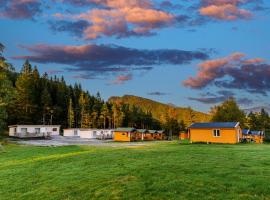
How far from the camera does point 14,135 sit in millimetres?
82000

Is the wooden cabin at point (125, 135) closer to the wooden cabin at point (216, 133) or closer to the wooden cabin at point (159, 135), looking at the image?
the wooden cabin at point (159, 135)

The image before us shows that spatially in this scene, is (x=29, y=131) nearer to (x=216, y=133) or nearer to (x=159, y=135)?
(x=216, y=133)

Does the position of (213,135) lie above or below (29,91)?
below

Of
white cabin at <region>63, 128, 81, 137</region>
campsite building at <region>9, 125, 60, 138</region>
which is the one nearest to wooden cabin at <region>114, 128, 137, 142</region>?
white cabin at <region>63, 128, 81, 137</region>

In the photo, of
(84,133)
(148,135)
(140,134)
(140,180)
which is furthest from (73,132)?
(140,180)

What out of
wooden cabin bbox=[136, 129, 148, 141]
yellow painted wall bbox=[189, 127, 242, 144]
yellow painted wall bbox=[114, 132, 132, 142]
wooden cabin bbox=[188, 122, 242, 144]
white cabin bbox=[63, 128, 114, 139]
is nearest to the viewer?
yellow painted wall bbox=[189, 127, 242, 144]

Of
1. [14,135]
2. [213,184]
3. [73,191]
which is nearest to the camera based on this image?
[213,184]

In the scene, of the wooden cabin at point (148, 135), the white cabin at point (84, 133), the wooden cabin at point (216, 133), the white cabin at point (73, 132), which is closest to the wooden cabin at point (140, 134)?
the wooden cabin at point (148, 135)

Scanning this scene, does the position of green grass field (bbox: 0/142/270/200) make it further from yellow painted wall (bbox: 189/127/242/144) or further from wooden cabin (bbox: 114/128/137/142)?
wooden cabin (bbox: 114/128/137/142)

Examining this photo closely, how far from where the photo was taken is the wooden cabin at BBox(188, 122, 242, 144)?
60094mm

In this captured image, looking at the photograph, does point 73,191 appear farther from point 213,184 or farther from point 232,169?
point 232,169

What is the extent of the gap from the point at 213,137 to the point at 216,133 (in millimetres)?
896

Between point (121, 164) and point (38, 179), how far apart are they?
4866 mm

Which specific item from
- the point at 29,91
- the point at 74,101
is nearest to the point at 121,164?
the point at 29,91
